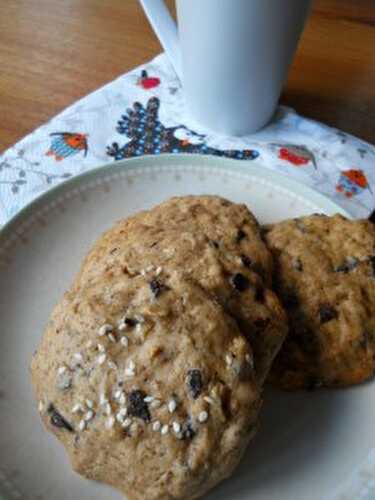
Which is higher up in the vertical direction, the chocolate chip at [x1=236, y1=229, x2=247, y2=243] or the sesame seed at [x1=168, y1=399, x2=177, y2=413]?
the chocolate chip at [x1=236, y1=229, x2=247, y2=243]

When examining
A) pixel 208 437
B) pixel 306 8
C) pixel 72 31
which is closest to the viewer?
pixel 208 437

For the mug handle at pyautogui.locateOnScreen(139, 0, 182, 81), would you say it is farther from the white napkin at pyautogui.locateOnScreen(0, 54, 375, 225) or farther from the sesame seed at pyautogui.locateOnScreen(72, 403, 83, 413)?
the sesame seed at pyautogui.locateOnScreen(72, 403, 83, 413)

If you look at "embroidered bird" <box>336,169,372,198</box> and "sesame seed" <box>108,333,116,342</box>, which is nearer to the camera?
"sesame seed" <box>108,333,116,342</box>

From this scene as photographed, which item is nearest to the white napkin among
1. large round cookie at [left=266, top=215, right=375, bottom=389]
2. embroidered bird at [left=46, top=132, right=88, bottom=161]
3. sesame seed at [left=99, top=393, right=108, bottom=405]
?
embroidered bird at [left=46, top=132, right=88, bottom=161]

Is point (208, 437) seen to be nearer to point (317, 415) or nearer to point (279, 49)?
point (317, 415)

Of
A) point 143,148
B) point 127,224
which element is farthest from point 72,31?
point 127,224

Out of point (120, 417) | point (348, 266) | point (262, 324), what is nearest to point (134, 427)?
point (120, 417)
